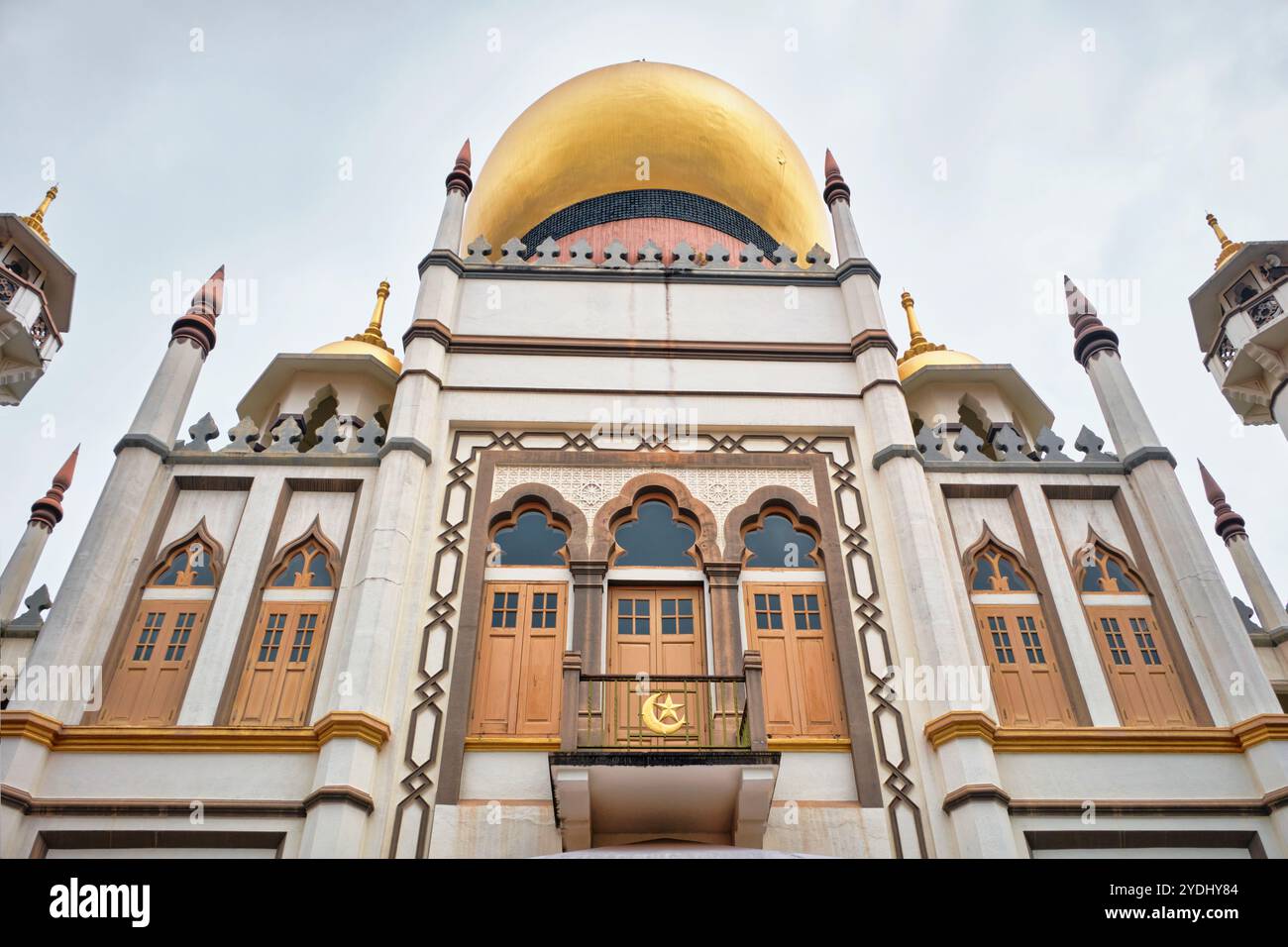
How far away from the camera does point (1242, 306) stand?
11.5 meters

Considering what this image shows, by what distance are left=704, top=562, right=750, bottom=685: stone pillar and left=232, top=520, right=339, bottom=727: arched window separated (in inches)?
136

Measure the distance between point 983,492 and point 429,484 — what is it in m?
5.55

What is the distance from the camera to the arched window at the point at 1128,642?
8.72 meters

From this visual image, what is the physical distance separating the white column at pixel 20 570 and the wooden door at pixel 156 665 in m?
4.07

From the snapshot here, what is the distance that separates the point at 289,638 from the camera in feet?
29.1

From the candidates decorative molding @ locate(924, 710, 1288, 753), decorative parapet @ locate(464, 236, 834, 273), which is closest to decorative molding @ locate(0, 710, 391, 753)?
decorative molding @ locate(924, 710, 1288, 753)

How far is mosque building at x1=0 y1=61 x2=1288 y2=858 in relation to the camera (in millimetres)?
7828

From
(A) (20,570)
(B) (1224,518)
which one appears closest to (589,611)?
(A) (20,570)

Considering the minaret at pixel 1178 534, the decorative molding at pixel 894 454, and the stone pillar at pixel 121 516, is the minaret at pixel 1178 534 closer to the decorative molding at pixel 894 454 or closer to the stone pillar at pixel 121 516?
the decorative molding at pixel 894 454

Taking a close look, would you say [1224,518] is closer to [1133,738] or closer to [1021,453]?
[1021,453]

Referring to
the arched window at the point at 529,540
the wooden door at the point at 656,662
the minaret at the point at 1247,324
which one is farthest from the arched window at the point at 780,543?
the minaret at the point at 1247,324

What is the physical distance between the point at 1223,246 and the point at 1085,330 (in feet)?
7.90
